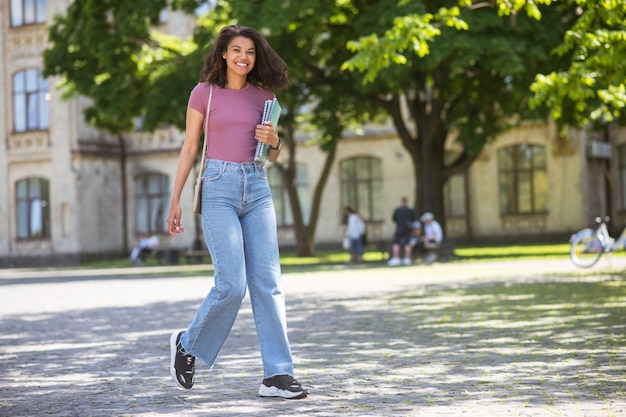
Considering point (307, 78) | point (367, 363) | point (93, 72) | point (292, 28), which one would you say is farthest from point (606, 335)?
point (93, 72)

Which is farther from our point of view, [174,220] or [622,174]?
[622,174]

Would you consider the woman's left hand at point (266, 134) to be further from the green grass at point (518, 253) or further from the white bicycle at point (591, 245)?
the green grass at point (518, 253)

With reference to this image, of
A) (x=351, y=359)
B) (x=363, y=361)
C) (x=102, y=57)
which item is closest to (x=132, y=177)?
(x=102, y=57)

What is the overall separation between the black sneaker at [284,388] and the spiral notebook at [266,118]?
3.90ft

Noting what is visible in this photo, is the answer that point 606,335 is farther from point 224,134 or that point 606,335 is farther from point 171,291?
point 171,291

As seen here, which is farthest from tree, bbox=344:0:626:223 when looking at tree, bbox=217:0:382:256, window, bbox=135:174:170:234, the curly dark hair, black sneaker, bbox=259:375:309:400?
window, bbox=135:174:170:234

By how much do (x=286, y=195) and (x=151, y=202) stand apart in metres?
6.31

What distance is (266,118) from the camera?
6.12m

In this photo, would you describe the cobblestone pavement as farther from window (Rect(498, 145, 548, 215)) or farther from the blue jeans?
window (Rect(498, 145, 548, 215))

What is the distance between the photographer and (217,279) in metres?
5.95

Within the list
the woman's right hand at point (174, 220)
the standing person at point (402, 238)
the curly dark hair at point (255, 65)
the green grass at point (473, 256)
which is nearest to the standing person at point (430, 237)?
the standing person at point (402, 238)

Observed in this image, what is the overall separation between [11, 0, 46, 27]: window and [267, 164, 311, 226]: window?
11735mm

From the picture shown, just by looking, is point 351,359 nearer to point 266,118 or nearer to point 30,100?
point 266,118

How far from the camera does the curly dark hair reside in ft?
20.1
